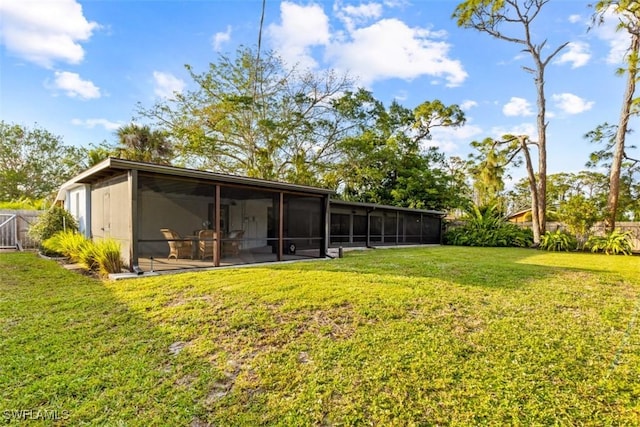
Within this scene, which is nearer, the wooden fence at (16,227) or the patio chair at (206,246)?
the patio chair at (206,246)

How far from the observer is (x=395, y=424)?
7.39 ft

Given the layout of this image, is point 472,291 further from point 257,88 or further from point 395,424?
point 257,88

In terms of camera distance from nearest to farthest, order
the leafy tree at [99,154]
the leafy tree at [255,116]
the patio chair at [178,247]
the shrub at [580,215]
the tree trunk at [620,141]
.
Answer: the patio chair at [178,247], the leafy tree at [99,154], the shrub at [580,215], the tree trunk at [620,141], the leafy tree at [255,116]

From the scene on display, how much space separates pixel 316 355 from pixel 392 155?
18.4 metres

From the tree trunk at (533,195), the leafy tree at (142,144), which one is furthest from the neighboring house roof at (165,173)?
the tree trunk at (533,195)

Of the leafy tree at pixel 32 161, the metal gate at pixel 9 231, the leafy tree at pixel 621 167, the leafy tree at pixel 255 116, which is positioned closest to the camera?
the metal gate at pixel 9 231

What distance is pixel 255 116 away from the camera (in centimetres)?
1834

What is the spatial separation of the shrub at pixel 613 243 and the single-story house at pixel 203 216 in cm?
906

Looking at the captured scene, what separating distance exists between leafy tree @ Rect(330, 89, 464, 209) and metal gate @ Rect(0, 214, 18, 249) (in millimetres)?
14982

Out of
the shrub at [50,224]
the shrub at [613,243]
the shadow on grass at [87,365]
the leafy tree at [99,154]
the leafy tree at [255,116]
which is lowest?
the shadow on grass at [87,365]

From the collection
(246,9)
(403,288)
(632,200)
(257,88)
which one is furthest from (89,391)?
(632,200)

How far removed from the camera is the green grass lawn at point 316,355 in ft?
7.84

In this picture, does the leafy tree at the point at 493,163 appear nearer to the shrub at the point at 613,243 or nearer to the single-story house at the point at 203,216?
the shrub at the point at 613,243

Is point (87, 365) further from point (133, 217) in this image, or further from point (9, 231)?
point (9, 231)
